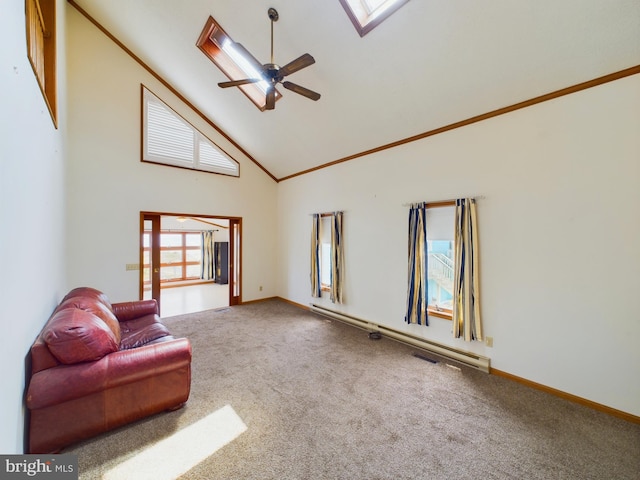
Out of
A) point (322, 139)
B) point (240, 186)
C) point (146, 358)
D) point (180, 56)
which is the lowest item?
point (146, 358)

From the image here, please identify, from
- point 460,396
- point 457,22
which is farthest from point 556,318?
point 457,22

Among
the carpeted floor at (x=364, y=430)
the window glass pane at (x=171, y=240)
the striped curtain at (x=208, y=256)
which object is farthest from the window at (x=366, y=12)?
the window glass pane at (x=171, y=240)

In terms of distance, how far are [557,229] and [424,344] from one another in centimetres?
208

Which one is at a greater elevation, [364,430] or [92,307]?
[92,307]

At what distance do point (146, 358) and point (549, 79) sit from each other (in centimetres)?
452

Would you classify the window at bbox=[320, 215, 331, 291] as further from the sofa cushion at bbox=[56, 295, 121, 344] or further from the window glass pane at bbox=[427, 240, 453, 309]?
A: the sofa cushion at bbox=[56, 295, 121, 344]

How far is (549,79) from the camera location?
2.54 meters

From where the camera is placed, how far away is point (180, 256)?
31.2ft

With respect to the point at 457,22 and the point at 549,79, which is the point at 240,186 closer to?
the point at 457,22

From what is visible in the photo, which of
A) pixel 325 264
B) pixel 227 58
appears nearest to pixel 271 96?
pixel 227 58

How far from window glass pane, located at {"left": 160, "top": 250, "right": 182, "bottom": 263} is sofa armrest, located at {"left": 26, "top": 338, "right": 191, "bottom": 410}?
8.08 metres

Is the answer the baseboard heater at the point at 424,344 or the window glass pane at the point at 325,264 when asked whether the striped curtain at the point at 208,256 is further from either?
the baseboard heater at the point at 424,344

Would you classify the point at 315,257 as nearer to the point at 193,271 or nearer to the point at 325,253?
the point at 325,253

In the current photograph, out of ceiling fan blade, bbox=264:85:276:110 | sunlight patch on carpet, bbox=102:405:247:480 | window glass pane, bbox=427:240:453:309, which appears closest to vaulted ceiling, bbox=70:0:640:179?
ceiling fan blade, bbox=264:85:276:110
